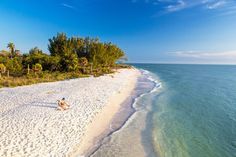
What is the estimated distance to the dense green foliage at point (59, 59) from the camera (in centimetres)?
3130

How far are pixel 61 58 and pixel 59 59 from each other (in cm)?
73

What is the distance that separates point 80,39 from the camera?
50531 mm

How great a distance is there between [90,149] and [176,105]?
1275 cm

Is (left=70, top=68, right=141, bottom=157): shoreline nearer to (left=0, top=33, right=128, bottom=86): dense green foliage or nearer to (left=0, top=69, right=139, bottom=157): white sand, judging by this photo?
(left=0, top=69, right=139, bottom=157): white sand

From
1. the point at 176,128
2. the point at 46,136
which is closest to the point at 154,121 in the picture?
the point at 176,128

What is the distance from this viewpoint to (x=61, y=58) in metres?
37.5

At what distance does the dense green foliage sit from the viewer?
103 feet

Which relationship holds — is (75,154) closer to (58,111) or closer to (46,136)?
(46,136)

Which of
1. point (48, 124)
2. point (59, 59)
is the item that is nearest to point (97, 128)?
point (48, 124)

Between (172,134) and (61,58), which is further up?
(61,58)

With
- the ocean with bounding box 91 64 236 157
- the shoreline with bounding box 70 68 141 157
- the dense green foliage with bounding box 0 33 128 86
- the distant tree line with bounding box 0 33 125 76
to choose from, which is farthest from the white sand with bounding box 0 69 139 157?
the distant tree line with bounding box 0 33 125 76

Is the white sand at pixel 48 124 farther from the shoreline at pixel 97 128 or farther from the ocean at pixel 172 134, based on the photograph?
the ocean at pixel 172 134

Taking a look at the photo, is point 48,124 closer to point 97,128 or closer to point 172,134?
point 97,128

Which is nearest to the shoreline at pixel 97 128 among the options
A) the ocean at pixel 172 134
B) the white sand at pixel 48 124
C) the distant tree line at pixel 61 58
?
the white sand at pixel 48 124
